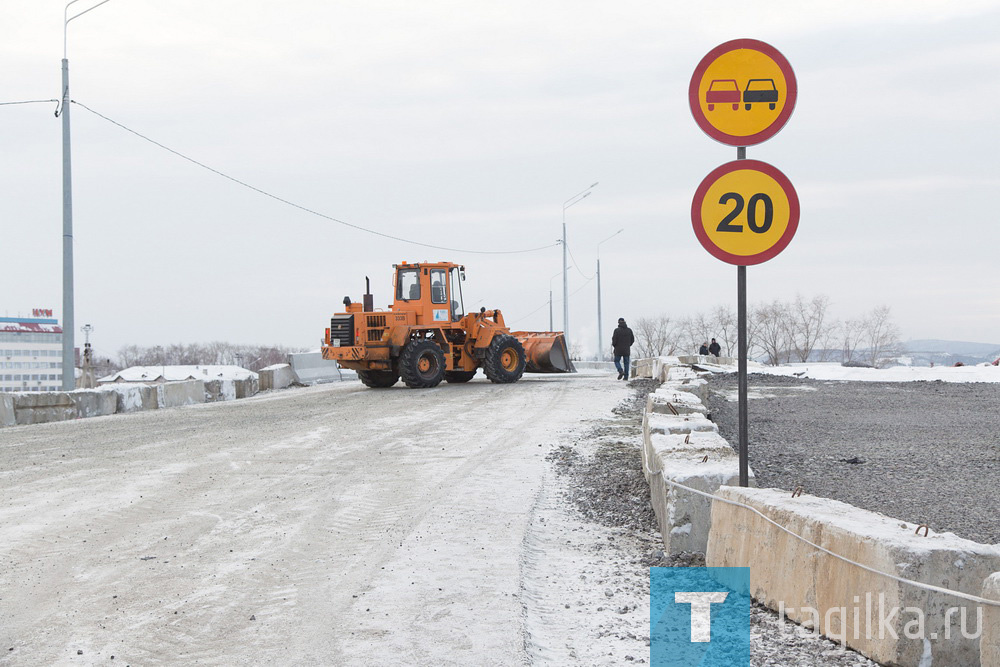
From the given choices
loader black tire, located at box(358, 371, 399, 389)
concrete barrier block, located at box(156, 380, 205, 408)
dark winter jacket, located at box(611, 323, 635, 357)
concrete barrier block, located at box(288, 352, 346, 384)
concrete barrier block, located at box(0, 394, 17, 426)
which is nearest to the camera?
concrete barrier block, located at box(0, 394, 17, 426)

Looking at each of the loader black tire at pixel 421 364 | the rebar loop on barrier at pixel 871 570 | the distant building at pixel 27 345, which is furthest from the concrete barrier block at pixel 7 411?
the distant building at pixel 27 345

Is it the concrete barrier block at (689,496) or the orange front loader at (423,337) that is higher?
the orange front loader at (423,337)

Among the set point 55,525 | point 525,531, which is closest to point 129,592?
point 55,525

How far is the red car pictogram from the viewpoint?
6.20 meters

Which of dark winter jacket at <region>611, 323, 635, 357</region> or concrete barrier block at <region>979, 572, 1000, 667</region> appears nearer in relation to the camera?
concrete barrier block at <region>979, 572, 1000, 667</region>

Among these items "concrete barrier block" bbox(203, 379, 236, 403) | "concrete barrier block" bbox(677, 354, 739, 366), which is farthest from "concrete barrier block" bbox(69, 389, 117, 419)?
"concrete barrier block" bbox(677, 354, 739, 366)

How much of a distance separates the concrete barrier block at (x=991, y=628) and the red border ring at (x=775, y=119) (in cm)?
357

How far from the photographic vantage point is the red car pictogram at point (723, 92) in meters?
6.20

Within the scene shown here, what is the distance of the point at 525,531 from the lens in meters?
6.62

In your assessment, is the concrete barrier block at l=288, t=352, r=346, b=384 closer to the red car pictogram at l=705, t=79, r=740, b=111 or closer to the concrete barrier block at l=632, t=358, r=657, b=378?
the concrete barrier block at l=632, t=358, r=657, b=378

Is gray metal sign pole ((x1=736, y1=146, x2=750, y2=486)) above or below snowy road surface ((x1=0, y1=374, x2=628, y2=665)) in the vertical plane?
above

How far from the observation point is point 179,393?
1977cm
